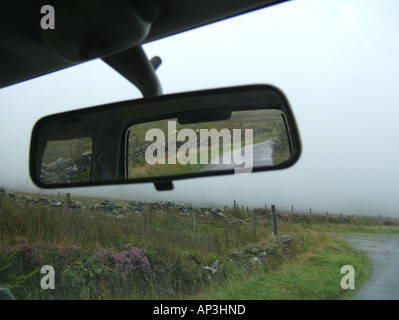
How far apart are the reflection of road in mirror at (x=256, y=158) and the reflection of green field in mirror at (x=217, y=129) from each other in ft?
0.09

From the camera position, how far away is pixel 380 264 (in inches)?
203

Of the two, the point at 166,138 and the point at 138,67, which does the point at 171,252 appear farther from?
the point at 138,67

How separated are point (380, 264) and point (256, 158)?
3897 millimetres

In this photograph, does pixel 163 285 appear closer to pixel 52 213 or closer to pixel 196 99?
pixel 52 213

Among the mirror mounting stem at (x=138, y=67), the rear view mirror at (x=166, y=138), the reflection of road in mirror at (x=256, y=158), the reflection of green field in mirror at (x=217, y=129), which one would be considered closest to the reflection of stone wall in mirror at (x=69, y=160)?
the rear view mirror at (x=166, y=138)

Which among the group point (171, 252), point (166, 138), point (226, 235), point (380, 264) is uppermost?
point (166, 138)

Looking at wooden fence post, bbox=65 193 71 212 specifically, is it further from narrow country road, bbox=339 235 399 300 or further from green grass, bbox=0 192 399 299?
narrow country road, bbox=339 235 399 300

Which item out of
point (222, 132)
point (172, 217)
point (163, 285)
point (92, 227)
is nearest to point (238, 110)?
point (222, 132)

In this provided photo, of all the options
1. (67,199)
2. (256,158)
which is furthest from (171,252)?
(256,158)

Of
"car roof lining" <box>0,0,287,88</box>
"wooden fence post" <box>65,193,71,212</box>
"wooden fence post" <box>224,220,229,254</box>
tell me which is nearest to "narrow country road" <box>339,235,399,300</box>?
"wooden fence post" <box>224,220,229,254</box>

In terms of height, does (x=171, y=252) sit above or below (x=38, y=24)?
below
